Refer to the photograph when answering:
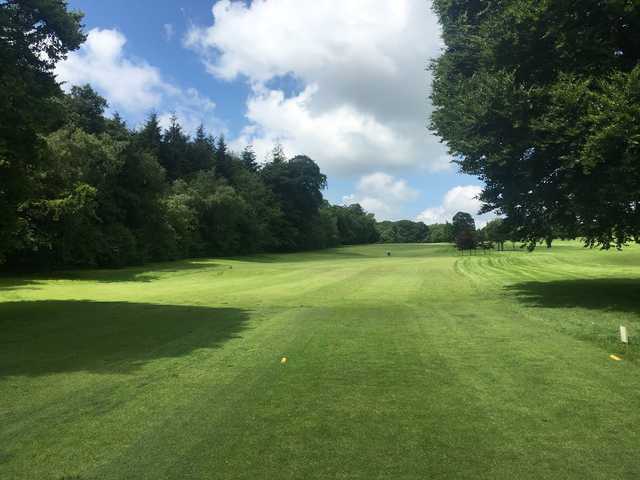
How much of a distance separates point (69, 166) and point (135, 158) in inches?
368

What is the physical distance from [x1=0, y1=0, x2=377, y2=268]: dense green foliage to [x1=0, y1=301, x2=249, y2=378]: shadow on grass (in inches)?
137

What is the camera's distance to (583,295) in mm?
19234

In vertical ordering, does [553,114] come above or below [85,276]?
above

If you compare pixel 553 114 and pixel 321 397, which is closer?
pixel 321 397

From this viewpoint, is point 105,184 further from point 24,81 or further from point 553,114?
point 553,114

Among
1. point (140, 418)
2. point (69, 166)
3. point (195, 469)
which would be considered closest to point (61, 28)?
point (140, 418)

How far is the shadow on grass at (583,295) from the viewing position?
1647cm

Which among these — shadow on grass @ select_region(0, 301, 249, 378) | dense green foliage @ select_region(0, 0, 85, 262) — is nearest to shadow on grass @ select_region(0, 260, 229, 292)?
shadow on grass @ select_region(0, 301, 249, 378)

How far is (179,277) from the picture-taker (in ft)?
121

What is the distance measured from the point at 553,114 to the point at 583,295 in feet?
24.8

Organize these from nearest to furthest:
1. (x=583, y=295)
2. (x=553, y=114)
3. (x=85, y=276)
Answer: (x=553, y=114), (x=583, y=295), (x=85, y=276)

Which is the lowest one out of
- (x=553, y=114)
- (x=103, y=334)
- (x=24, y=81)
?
(x=103, y=334)

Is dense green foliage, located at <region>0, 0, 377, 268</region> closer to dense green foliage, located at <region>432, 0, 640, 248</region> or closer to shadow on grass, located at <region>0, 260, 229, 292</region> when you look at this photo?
shadow on grass, located at <region>0, 260, 229, 292</region>

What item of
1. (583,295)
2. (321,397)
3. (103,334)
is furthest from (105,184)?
(321,397)
